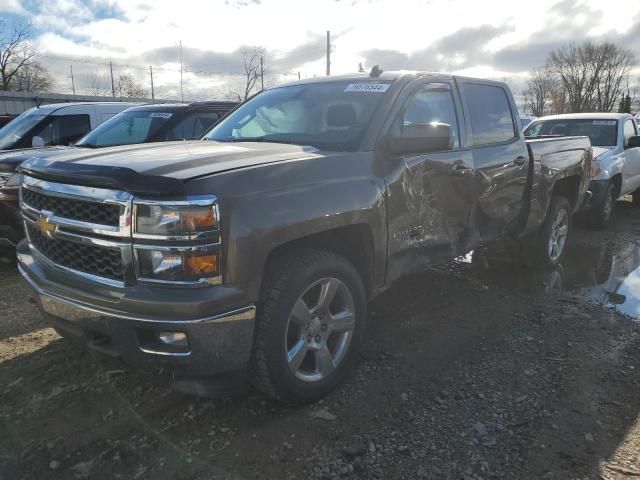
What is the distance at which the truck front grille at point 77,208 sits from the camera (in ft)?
8.14

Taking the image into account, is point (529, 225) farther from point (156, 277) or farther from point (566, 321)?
point (156, 277)

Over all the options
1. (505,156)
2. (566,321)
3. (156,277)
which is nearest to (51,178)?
(156,277)

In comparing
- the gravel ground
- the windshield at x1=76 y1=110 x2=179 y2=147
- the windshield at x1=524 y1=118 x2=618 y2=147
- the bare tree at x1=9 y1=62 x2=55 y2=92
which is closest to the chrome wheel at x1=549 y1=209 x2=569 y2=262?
the gravel ground


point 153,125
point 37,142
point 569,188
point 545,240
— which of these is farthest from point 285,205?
point 37,142

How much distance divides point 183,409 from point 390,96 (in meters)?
2.41

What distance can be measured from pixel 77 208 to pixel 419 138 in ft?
6.57

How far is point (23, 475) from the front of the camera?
2488 millimetres

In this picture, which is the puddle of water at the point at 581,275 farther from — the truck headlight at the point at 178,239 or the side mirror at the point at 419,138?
the truck headlight at the point at 178,239

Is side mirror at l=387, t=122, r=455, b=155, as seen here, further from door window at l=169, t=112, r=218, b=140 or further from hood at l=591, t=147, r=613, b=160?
hood at l=591, t=147, r=613, b=160

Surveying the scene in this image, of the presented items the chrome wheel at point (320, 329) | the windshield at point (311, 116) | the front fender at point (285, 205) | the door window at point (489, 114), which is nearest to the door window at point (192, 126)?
the windshield at point (311, 116)

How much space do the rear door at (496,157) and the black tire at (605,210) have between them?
12.4 feet

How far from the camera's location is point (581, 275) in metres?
5.80

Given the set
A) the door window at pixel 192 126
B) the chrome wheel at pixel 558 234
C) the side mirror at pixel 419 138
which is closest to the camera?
the side mirror at pixel 419 138

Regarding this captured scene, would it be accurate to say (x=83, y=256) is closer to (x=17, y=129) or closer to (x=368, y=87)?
(x=368, y=87)
